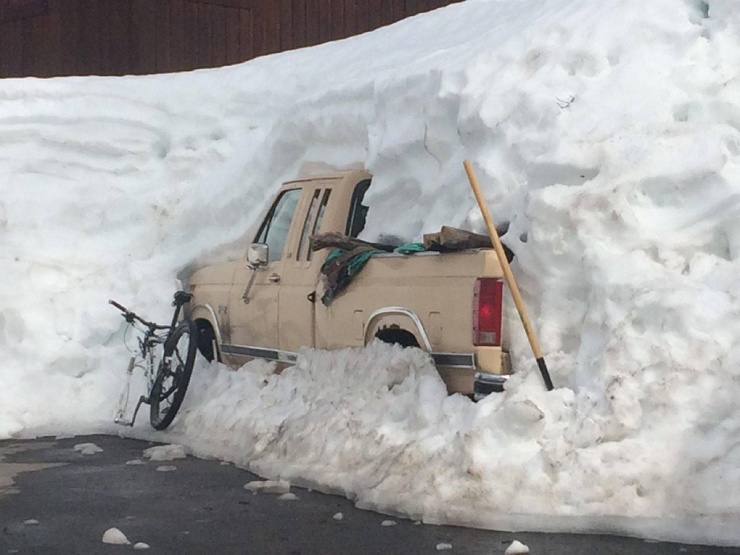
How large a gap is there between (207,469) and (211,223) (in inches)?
222

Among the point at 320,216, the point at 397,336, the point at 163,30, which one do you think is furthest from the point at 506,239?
the point at 163,30

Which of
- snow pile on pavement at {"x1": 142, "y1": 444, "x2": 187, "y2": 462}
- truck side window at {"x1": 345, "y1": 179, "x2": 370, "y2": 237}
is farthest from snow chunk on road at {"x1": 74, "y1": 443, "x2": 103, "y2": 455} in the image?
truck side window at {"x1": 345, "y1": 179, "x2": 370, "y2": 237}

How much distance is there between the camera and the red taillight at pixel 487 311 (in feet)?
25.7

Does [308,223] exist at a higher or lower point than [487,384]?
higher

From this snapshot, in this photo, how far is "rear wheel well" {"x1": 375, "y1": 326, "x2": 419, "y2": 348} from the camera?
8.62 metres

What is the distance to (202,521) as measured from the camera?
23.8ft

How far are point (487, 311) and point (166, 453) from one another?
10.8 feet

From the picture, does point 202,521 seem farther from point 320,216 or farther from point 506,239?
point 320,216

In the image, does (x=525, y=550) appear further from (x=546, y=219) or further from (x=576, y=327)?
(x=546, y=219)

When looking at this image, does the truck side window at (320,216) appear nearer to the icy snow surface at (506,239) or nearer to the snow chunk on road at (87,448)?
the icy snow surface at (506,239)

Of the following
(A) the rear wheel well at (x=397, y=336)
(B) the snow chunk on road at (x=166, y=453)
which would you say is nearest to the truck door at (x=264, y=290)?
(B) the snow chunk on road at (x=166, y=453)

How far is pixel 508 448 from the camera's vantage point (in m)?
7.17

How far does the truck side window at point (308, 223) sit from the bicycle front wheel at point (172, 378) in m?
1.47

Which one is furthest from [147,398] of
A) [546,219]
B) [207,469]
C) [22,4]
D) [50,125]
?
[22,4]
